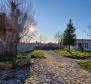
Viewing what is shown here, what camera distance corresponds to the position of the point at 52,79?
1149cm

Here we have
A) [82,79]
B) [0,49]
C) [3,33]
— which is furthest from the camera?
[0,49]

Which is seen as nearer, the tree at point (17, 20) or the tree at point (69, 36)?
the tree at point (17, 20)

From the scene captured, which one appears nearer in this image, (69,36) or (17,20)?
(17,20)

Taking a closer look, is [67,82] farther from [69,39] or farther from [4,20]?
[69,39]

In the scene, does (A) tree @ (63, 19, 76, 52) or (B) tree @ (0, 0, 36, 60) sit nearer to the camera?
(B) tree @ (0, 0, 36, 60)

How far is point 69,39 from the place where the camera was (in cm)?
4206

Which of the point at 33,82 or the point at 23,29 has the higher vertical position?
the point at 23,29

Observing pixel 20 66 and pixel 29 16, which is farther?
pixel 29 16

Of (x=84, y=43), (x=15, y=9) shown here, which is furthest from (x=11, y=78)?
(x=84, y=43)

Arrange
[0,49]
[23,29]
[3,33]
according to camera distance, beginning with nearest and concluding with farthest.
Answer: [23,29]
[3,33]
[0,49]

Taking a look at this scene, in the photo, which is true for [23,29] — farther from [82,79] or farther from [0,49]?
[82,79]

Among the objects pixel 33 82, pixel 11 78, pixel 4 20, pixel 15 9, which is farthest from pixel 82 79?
pixel 4 20

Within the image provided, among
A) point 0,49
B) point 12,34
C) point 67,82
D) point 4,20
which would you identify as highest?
point 4,20

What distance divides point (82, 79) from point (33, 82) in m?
2.78
